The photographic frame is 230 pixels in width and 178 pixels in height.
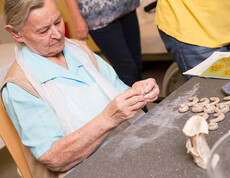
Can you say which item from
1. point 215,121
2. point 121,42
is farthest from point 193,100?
point 121,42

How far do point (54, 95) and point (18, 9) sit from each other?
306 millimetres

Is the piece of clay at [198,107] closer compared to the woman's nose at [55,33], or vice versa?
the piece of clay at [198,107]

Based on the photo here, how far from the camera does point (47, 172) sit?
3.49 feet

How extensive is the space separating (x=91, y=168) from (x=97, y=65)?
2.09 ft

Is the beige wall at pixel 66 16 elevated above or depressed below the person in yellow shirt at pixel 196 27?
below

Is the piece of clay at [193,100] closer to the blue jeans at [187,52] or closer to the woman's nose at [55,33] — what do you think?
the blue jeans at [187,52]

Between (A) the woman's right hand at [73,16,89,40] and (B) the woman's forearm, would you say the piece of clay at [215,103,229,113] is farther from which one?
(A) the woman's right hand at [73,16,89,40]

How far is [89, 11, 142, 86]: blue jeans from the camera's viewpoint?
5.79ft

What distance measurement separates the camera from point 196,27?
1.25 meters

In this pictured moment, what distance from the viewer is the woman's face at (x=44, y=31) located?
1.05m

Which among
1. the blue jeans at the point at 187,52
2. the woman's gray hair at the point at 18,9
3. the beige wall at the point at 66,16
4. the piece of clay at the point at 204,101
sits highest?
the woman's gray hair at the point at 18,9

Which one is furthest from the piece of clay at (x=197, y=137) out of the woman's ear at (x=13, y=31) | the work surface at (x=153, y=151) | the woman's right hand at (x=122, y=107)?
the woman's ear at (x=13, y=31)

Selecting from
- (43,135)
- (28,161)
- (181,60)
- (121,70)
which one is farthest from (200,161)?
(121,70)

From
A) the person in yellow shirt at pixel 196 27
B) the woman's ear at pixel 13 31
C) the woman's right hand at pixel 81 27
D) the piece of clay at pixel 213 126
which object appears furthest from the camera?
the woman's right hand at pixel 81 27
